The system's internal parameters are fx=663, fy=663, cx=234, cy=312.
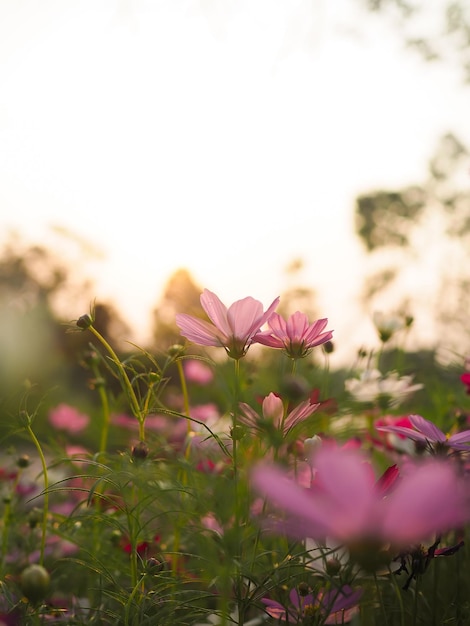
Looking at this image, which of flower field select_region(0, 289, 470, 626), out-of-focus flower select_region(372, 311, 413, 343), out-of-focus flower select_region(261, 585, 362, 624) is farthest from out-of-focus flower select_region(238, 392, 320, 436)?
out-of-focus flower select_region(372, 311, 413, 343)

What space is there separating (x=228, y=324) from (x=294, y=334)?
0.17 feet

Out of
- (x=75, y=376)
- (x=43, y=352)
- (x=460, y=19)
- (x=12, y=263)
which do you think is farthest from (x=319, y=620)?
(x=12, y=263)

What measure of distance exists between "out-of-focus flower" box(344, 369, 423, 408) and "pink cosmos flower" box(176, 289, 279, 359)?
0.16 m

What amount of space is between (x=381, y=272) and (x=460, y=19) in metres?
3.24

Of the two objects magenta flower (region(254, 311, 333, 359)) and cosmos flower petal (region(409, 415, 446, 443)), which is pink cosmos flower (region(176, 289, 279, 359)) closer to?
magenta flower (region(254, 311, 333, 359))

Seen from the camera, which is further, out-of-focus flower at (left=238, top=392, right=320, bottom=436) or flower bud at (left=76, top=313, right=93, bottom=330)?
flower bud at (left=76, top=313, right=93, bottom=330)

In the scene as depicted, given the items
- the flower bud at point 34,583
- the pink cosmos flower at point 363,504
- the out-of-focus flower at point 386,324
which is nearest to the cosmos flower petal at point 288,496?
the pink cosmos flower at point 363,504

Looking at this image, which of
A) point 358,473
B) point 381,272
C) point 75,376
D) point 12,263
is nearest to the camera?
point 358,473

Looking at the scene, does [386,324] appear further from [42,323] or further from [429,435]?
[42,323]

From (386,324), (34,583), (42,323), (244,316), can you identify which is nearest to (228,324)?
(244,316)

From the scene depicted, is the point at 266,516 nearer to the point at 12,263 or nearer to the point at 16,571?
the point at 16,571

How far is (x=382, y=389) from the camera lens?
70 cm

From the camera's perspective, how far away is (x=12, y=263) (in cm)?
1192

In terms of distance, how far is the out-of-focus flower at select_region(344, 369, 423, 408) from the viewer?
0.62 meters
